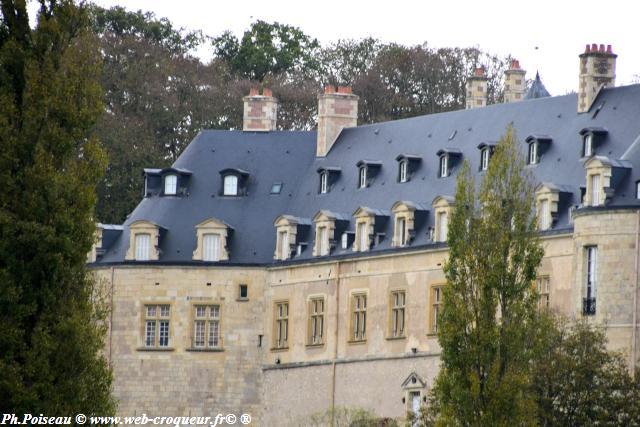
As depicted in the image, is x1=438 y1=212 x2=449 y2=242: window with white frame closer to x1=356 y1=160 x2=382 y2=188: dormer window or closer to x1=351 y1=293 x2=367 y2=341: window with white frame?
x1=351 y1=293 x2=367 y2=341: window with white frame

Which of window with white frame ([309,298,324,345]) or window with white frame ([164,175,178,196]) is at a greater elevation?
window with white frame ([164,175,178,196])

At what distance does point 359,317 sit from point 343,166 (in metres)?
5.51

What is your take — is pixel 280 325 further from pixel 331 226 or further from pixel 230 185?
pixel 230 185

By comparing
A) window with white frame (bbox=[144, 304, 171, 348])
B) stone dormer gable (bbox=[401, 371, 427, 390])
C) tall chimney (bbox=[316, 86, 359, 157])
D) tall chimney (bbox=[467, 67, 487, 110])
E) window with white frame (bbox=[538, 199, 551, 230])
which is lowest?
stone dormer gable (bbox=[401, 371, 427, 390])

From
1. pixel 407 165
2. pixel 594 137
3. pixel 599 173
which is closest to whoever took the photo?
pixel 599 173

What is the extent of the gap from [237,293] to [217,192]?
Answer: 3.35m

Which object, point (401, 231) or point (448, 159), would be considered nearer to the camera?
point (401, 231)

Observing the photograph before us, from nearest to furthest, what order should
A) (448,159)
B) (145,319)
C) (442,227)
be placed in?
(442,227) < (448,159) < (145,319)

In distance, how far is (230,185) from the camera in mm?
81188

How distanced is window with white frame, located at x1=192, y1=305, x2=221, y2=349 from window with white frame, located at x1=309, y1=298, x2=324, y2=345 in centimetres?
324

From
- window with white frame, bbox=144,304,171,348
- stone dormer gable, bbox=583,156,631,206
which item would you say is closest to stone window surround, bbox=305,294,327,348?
window with white frame, bbox=144,304,171,348

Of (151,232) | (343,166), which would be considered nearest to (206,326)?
(151,232)

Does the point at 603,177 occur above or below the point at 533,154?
below

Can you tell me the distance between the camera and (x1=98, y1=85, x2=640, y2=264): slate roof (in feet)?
235
